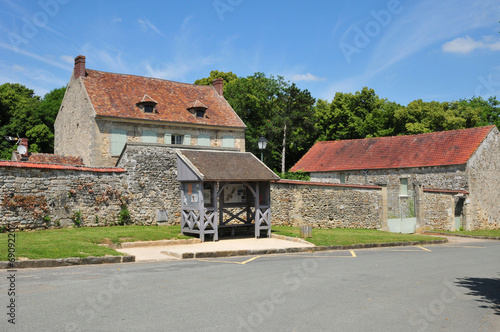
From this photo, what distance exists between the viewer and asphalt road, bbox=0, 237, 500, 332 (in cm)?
587

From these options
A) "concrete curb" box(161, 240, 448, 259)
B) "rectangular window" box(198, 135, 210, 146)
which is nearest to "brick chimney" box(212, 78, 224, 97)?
"rectangular window" box(198, 135, 210, 146)

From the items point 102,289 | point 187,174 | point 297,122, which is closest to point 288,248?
point 187,174

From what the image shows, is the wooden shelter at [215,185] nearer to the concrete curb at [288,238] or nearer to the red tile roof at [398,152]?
the concrete curb at [288,238]

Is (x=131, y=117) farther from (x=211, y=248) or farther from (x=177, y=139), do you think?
(x=211, y=248)

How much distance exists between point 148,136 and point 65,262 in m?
20.9

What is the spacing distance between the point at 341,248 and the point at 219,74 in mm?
43560

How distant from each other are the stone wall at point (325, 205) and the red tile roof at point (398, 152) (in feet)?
30.9

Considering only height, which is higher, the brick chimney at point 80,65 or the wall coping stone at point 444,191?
the brick chimney at point 80,65

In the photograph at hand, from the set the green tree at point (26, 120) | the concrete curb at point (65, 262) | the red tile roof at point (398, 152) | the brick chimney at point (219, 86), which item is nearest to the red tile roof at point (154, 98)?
the brick chimney at point (219, 86)

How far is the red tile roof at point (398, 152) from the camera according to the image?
32.6 meters

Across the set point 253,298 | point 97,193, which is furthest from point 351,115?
point 253,298

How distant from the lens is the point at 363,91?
181 feet

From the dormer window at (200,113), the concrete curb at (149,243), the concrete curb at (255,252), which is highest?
the dormer window at (200,113)

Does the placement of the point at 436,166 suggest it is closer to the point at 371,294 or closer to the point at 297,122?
the point at 297,122
